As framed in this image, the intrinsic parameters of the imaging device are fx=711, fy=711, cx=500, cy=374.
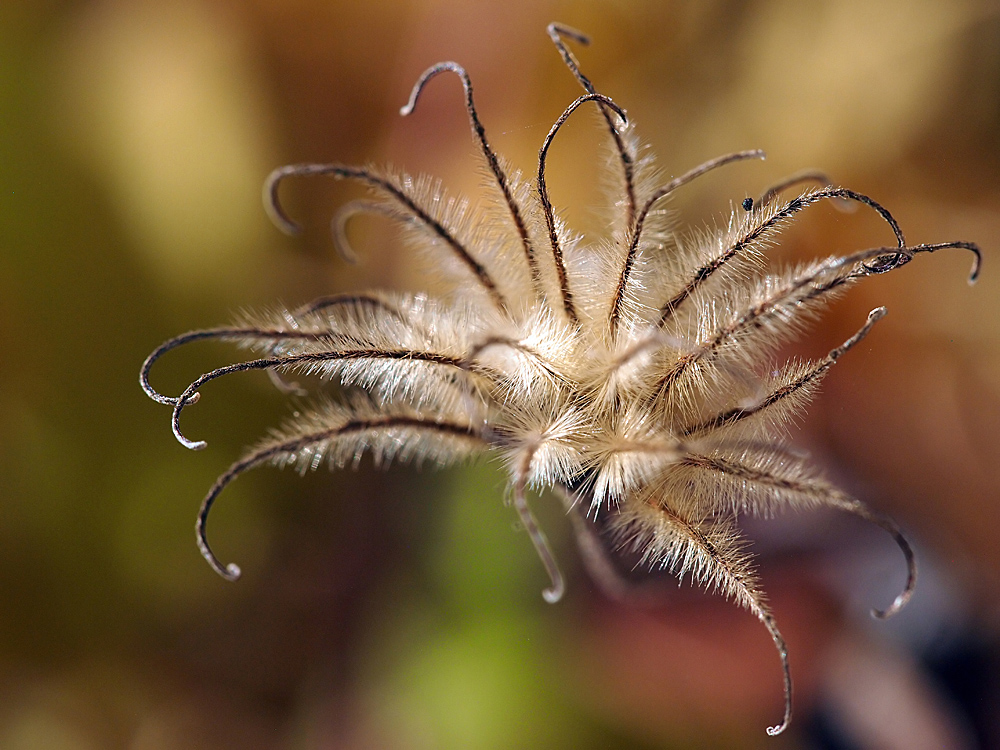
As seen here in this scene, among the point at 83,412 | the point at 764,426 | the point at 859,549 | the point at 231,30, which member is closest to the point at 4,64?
the point at 231,30

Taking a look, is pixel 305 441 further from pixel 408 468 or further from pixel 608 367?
pixel 408 468

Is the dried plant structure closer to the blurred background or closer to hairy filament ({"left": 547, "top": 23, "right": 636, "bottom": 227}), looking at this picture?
hairy filament ({"left": 547, "top": 23, "right": 636, "bottom": 227})

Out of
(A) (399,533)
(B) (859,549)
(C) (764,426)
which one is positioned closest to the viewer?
(C) (764,426)

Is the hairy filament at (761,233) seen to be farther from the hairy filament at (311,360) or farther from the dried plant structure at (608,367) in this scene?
the hairy filament at (311,360)

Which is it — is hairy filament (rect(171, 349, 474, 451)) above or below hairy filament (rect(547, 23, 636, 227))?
below

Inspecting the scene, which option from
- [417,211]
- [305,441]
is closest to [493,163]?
[417,211]

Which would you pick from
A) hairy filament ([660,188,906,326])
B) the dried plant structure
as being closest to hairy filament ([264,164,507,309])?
the dried plant structure

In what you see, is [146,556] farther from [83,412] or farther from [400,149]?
[400,149]
